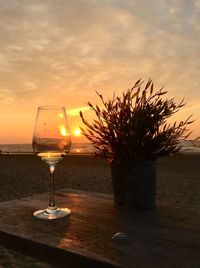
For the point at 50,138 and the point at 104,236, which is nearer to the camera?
the point at 104,236

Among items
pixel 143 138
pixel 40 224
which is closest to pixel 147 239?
pixel 40 224

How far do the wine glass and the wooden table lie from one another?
20cm

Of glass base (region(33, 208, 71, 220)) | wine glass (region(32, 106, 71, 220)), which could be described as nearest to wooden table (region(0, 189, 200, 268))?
glass base (region(33, 208, 71, 220))

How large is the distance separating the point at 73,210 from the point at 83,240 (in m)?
0.63

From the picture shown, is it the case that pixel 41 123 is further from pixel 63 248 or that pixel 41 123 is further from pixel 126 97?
pixel 63 248

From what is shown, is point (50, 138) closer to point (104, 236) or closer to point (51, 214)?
point (51, 214)

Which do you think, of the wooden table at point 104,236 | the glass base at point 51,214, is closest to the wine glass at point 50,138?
the glass base at point 51,214

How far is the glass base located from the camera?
6.42ft

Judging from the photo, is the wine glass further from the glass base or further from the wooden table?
the wooden table

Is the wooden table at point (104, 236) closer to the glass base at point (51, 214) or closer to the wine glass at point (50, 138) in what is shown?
the glass base at point (51, 214)

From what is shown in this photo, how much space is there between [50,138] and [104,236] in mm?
687

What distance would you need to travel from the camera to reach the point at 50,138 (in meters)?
1.99

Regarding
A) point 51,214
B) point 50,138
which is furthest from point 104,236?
point 50,138

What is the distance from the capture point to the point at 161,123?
2229 millimetres
